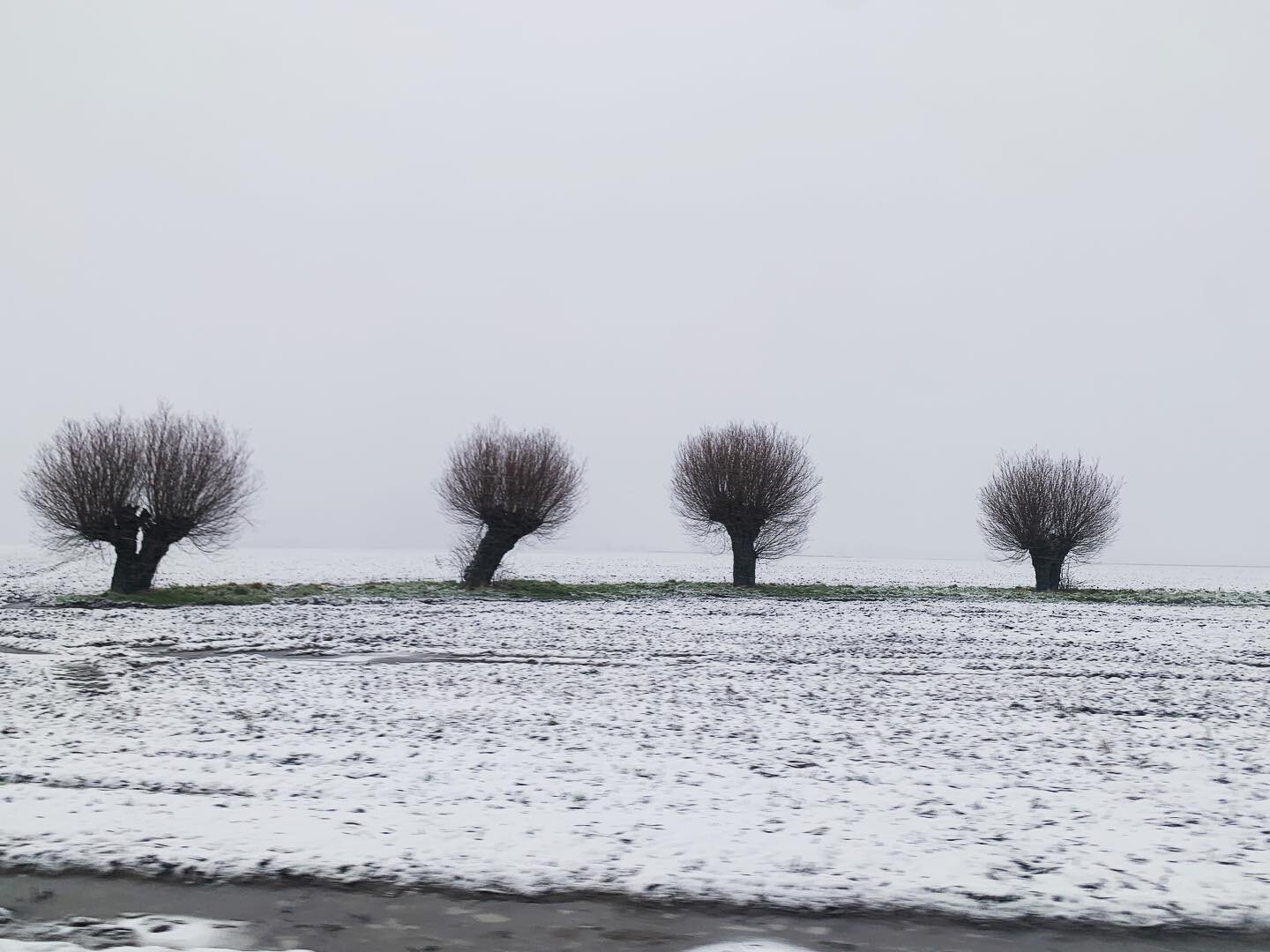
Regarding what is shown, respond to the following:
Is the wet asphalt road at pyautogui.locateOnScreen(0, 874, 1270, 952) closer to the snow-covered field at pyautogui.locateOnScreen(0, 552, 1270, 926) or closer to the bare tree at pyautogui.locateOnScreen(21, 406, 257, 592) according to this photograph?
the snow-covered field at pyautogui.locateOnScreen(0, 552, 1270, 926)

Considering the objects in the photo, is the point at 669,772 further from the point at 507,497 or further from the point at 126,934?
the point at 507,497

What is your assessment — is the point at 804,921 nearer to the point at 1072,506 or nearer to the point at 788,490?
the point at 788,490

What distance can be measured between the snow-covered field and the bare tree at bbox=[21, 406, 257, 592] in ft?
45.8

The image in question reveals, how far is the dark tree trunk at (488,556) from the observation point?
1564 inches

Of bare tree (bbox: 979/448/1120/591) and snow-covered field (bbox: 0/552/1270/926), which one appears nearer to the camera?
snow-covered field (bbox: 0/552/1270/926)

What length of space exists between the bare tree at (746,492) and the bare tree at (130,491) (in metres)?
23.2

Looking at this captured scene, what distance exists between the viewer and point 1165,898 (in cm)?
605

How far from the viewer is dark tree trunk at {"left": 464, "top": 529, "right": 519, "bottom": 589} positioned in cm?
3972

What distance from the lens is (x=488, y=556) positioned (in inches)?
1571

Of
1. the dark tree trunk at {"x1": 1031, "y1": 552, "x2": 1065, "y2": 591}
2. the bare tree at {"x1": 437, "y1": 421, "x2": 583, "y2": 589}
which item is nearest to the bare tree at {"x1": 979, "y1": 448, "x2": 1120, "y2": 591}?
the dark tree trunk at {"x1": 1031, "y1": 552, "x2": 1065, "y2": 591}

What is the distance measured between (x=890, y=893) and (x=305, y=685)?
1082cm

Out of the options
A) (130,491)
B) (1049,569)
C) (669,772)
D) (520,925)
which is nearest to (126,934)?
(520,925)

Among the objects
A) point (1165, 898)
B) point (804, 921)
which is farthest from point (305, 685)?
point (1165, 898)

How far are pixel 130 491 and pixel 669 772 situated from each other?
30.0m
